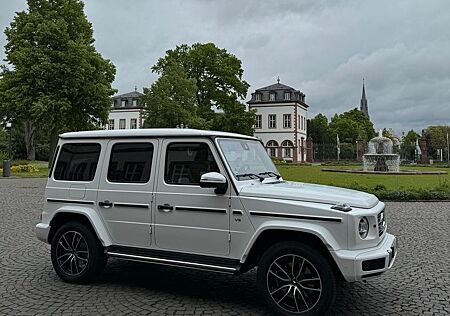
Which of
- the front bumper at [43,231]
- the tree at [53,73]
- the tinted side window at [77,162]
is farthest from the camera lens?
the tree at [53,73]

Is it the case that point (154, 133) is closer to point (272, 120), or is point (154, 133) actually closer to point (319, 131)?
point (272, 120)

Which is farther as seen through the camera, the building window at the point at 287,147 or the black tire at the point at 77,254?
the building window at the point at 287,147

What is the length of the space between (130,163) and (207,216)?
1433 mm

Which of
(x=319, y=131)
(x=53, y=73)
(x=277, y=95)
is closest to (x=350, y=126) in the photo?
(x=319, y=131)

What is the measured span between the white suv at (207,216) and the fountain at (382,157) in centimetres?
3548

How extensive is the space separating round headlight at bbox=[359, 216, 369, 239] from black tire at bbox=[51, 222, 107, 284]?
134 inches

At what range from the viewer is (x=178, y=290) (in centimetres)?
587

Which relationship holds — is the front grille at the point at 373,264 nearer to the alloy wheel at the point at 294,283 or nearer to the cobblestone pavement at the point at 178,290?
the alloy wheel at the point at 294,283

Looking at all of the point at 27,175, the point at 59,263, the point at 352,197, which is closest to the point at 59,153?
the point at 59,263

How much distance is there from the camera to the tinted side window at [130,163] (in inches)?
230

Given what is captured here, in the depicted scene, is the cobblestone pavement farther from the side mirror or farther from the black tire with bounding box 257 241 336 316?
the side mirror

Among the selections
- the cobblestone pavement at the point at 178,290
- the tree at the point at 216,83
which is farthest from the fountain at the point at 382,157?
the cobblestone pavement at the point at 178,290

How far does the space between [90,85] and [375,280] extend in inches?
1415

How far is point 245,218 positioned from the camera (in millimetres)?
5094
